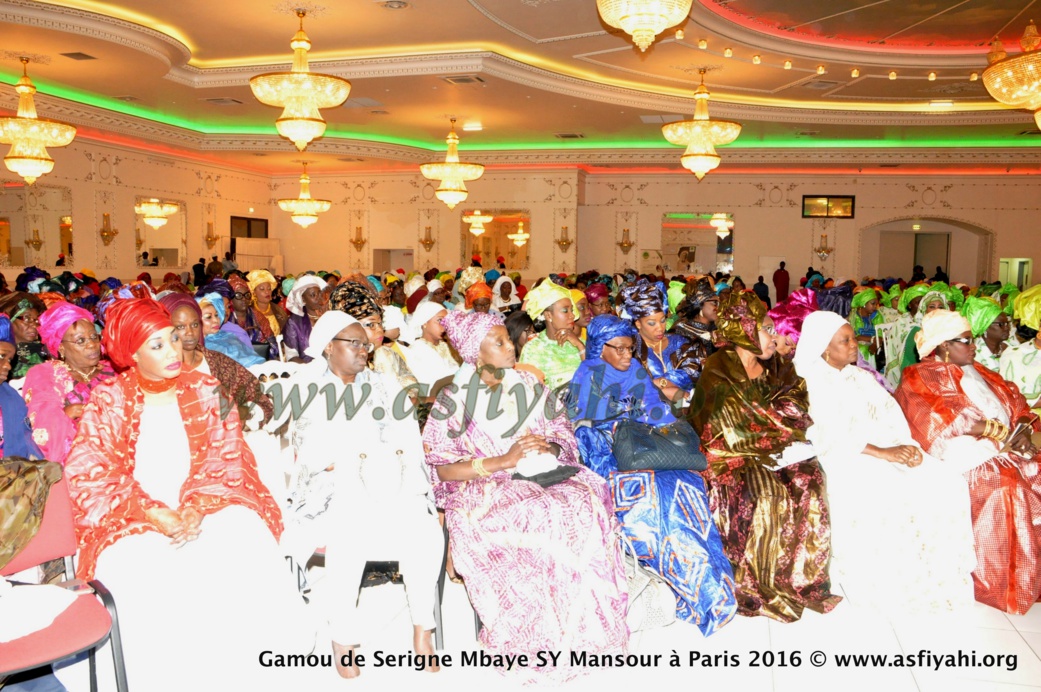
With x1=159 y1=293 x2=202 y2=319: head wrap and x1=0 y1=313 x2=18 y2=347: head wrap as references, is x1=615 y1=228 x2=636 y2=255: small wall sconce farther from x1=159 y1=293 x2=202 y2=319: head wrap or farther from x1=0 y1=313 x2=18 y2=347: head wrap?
x1=0 y1=313 x2=18 y2=347: head wrap

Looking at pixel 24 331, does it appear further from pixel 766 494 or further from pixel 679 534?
pixel 766 494

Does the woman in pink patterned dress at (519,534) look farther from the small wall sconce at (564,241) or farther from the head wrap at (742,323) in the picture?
the small wall sconce at (564,241)

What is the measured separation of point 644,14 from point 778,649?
475 cm

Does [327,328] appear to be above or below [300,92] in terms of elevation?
below

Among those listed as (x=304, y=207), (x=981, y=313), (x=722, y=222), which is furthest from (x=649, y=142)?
(x=981, y=313)

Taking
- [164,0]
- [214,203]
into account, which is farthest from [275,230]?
[164,0]

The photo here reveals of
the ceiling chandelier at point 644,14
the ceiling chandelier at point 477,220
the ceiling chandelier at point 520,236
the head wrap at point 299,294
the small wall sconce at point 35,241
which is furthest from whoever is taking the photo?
the ceiling chandelier at point 520,236

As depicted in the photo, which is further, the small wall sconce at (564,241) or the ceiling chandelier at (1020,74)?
the small wall sconce at (564,241)

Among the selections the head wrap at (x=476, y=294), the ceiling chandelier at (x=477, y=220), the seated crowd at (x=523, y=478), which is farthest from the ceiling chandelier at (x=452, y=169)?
the seated crowd at (x=523, y=478)

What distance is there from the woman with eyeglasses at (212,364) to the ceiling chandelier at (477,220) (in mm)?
12671

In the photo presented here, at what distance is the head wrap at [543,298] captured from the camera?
199 inches

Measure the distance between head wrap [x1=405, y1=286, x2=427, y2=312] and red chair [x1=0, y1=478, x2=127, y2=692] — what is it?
648cm

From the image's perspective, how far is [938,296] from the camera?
6.28m

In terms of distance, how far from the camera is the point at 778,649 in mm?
3199
